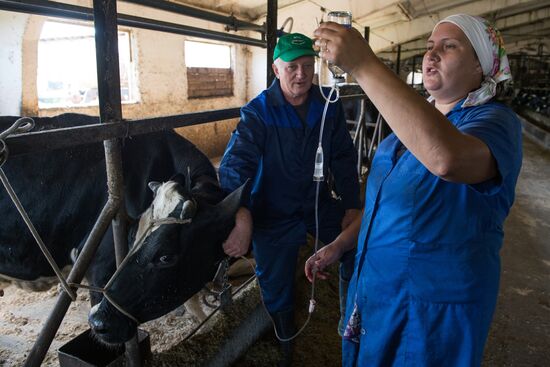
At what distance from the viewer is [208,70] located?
32.0 feet

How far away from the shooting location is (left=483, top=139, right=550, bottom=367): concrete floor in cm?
273

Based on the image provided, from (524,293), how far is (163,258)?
3.11 m

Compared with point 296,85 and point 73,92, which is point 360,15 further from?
point 296,85

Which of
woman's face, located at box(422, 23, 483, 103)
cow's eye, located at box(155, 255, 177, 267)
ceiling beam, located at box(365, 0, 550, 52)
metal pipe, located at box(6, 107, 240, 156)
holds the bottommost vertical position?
cow's eye, located at box(155, 255, 177, 267)

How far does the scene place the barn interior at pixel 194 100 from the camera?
6.05ft

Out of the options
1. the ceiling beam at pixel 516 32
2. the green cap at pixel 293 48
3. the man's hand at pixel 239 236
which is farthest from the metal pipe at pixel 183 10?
the ceiling beam at pixel 516 32

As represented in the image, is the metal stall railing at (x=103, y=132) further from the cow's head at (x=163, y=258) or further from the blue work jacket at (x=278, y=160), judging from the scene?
the blue work jacket at (x=278, y=160)

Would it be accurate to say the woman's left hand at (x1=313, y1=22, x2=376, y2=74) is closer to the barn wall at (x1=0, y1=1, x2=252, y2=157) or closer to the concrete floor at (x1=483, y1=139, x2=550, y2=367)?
the concrete floor at (x1=483, y1=139, x2=550, y2=367)

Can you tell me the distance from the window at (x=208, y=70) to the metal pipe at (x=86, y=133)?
768 centimetres

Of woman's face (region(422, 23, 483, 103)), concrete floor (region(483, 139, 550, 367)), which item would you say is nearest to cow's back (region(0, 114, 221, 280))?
woman's face (region(422, 23, 483, 103))

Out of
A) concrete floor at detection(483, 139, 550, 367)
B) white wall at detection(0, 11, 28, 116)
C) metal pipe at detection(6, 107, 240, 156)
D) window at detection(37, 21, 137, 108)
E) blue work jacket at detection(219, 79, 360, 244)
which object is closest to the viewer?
metal pipe at detection(6, 107, 240, 156)

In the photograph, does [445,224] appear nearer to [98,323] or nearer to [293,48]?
[293,48]

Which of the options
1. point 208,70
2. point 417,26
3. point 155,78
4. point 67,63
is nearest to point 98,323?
point 67,63

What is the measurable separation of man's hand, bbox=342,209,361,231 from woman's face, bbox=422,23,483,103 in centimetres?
106
